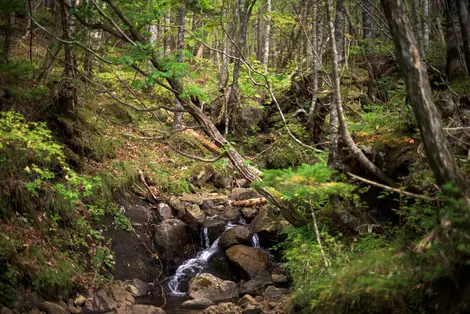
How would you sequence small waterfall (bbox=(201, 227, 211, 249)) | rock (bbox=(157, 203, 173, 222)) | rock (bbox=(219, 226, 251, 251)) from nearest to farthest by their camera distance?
rock (bbox=(219, 226, 251, 251)), rock (bbox=(157, 203, 173, 222)), small waterfall (bbox=(201, 227, 211, 249))

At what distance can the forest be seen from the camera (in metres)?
4.44

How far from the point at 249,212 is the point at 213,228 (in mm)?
1255

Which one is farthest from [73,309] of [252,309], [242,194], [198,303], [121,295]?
[242,194]

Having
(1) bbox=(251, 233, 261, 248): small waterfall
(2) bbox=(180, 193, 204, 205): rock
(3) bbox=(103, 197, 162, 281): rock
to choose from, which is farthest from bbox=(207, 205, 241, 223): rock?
(3) bbox=(103, 197, 162, 281): rock

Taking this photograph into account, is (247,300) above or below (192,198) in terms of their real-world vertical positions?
below

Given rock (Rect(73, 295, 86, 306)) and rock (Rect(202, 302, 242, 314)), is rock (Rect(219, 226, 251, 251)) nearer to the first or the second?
rock (Rect(202, 302, 242, 314))

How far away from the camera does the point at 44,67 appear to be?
9.55 meters

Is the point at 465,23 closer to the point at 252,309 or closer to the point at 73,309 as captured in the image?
the point at 252,309

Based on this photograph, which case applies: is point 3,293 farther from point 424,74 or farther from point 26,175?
point 424,74

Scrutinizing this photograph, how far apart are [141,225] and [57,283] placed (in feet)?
10.1

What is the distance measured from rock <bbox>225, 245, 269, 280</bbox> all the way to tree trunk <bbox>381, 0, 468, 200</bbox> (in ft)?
19.8

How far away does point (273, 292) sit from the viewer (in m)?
8.17

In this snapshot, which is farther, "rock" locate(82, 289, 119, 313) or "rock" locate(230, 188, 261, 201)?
"rock" locate(230, 188, 261, 201)

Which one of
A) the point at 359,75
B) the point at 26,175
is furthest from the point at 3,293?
the point at 359,75
